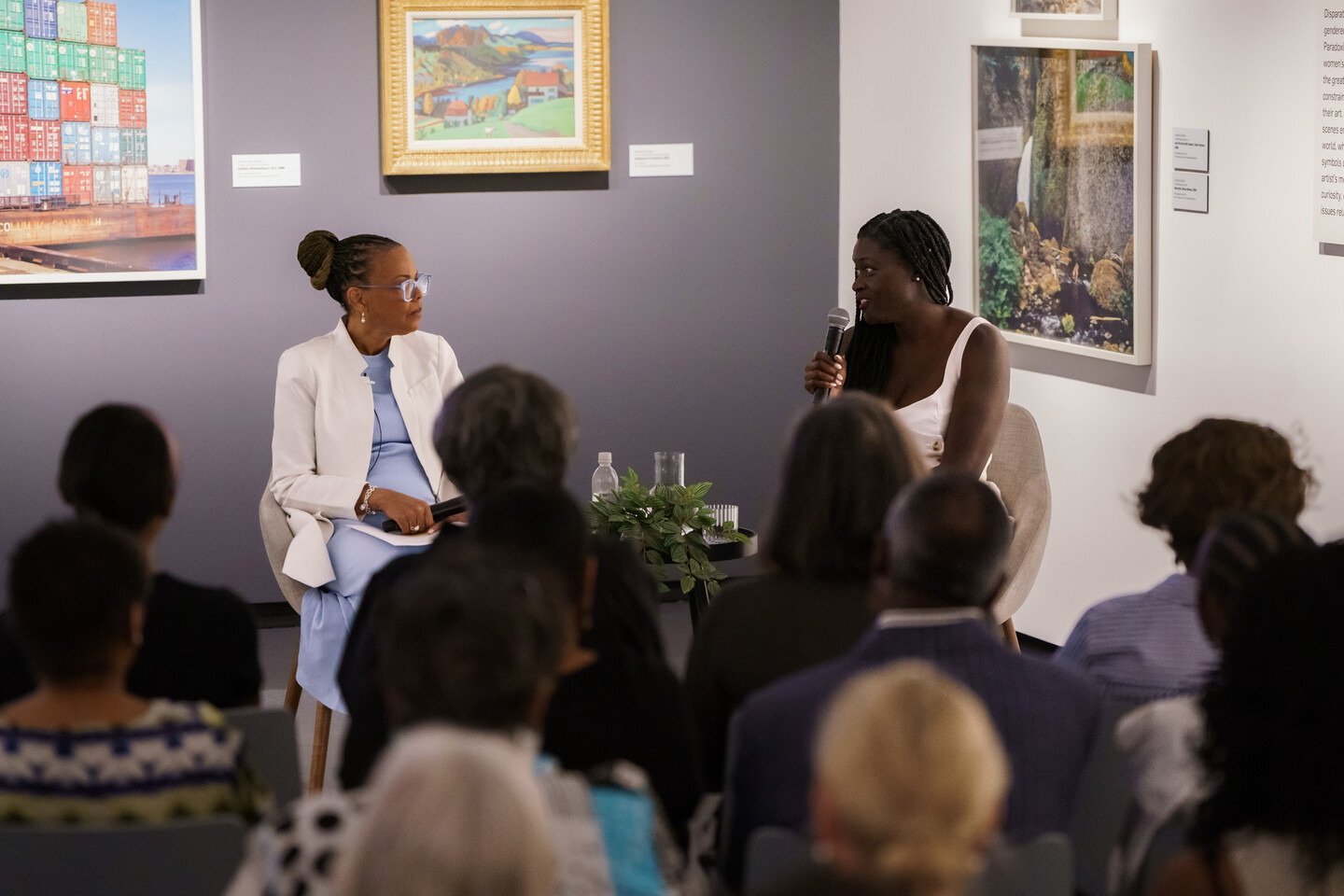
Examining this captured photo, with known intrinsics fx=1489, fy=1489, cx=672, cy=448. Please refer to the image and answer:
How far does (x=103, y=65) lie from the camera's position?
5.65m

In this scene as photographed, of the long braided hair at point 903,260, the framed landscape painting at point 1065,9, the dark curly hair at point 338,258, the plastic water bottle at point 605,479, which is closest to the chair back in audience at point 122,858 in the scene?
the plastic water bottle at point 605,479

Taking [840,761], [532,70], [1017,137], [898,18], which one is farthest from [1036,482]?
[840,761]

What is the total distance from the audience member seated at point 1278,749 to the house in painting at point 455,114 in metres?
4.86

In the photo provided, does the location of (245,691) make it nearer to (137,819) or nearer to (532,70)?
(137,819)

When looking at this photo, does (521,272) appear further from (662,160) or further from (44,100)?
(44,100)

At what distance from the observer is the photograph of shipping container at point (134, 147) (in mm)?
5699

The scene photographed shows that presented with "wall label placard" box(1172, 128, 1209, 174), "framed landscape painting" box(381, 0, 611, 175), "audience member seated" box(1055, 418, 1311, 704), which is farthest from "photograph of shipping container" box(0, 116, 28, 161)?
"audience member seated" box(1055, 418, 1311, 704)

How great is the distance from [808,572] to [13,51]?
4.51 meters

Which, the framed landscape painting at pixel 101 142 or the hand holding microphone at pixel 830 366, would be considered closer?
the hand holding microphone at pixel 830 366

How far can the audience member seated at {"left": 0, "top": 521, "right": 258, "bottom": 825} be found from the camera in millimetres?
1783

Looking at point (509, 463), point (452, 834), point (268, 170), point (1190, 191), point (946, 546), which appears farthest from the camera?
point (268, 170)

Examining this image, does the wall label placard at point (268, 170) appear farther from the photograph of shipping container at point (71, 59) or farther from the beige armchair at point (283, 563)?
the beige armchair at point (283, 563)

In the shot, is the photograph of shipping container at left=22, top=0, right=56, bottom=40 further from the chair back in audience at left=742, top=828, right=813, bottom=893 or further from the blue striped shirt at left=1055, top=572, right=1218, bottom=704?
the chair back in audience at left=742, top=828, right=813, bottom=893

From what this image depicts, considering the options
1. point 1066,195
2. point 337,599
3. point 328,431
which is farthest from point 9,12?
point 1066,195
